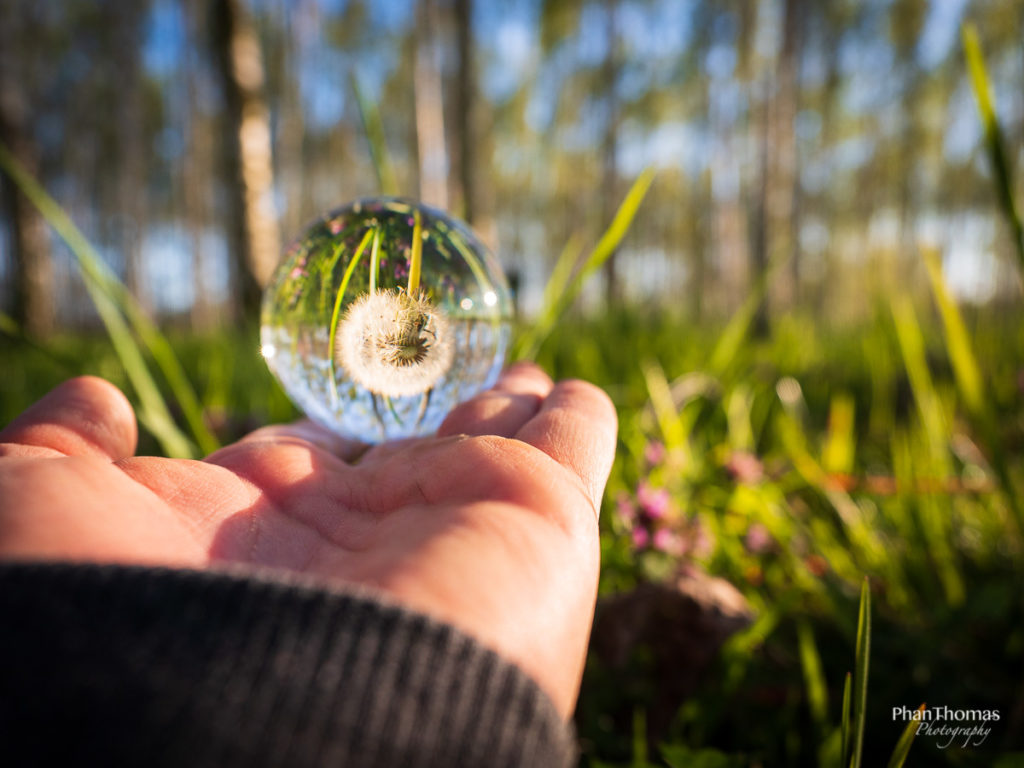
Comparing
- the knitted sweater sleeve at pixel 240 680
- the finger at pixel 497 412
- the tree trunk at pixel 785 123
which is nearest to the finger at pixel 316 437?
the finger at pixel 497 412

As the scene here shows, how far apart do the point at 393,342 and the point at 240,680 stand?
734mm

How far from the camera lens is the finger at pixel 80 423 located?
1016 mm

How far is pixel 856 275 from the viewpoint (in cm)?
3656

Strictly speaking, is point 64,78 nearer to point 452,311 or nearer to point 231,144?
point 231,144

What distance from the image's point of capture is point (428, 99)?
10.1m

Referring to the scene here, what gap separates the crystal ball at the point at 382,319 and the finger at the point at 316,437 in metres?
0.04

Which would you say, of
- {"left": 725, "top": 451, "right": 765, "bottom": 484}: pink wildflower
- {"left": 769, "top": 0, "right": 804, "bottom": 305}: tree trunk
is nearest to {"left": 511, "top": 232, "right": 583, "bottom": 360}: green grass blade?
{"left": 725, "top": 451, "right": 765, "bottom": 484}: pink wildflower

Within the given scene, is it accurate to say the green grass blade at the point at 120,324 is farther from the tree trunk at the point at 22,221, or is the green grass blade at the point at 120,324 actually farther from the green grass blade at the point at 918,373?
the tree trunk at the point at 22,221

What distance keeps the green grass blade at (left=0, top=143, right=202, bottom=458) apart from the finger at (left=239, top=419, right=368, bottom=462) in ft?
0.73

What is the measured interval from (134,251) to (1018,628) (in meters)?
19.8

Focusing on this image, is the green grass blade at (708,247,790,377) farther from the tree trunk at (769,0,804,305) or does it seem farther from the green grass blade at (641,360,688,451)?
the tree trunk at (769,0,804,305)

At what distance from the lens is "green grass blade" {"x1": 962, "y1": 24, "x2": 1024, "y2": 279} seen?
3.37 feet

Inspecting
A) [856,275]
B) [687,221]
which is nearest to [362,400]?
[687,221]

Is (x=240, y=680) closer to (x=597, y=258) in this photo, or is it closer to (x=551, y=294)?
(x=597, y=258)
